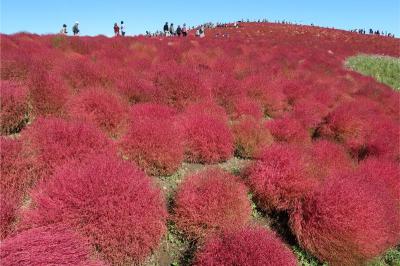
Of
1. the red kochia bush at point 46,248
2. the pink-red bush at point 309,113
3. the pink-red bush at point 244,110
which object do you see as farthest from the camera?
the pink-red bush at point 309,113

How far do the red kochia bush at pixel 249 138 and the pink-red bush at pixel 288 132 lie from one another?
464 mm

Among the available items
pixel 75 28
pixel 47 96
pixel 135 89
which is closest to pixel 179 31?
pixel 75 28

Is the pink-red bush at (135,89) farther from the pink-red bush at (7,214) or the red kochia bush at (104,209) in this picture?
the pink-red bush at (7,214)

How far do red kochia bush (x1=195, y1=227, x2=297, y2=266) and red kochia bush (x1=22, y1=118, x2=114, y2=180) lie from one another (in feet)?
7.37

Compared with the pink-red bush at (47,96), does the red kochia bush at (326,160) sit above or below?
below

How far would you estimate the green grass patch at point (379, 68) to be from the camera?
71.8 feet

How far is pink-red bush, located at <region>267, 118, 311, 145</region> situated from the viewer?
8484 millimetres

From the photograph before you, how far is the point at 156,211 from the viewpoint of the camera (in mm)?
4906

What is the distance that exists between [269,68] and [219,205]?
416 inches

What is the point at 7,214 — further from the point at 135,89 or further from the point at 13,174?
the point at 135,89

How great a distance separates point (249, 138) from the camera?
25.2 ft

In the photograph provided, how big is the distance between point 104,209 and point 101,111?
308cm

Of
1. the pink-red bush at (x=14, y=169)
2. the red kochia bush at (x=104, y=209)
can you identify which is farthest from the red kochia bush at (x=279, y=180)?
the pink-red bush at (x=14, y=169)

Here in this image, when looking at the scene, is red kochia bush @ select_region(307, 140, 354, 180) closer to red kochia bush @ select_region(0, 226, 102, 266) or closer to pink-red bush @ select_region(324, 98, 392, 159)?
pink-red bush @ select_region(324, 98, 392, 159)
